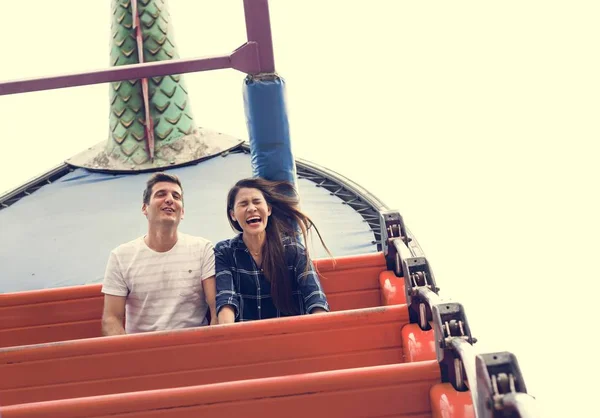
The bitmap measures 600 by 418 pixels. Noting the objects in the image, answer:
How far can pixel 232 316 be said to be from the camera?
1718mm

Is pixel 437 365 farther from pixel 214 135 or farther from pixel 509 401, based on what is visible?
pixel 214 135

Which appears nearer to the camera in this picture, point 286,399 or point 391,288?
point 286,399

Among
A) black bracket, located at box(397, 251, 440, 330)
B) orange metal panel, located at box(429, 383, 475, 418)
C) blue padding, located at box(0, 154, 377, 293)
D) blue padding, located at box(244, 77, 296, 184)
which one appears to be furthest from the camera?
blue padding, located at box(0, 154, 377, 293)

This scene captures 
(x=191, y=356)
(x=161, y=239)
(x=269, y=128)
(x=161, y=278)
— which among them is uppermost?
(x=269, y=128)

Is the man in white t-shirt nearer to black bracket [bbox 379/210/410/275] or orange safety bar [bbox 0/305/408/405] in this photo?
orange safety bar [bbox 0/305/408/405]

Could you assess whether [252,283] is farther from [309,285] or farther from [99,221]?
[99,221]

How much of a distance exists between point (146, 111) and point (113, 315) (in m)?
2.45

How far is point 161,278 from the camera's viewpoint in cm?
183

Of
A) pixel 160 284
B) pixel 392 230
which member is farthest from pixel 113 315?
pixel 392 230

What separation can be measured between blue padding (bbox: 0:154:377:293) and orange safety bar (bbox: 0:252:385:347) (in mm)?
983

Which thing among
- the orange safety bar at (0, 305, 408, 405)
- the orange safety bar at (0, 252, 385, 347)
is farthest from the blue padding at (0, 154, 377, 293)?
the orange safety bar at (0, 305, 408, 405)

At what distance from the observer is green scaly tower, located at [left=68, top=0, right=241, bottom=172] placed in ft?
13.3

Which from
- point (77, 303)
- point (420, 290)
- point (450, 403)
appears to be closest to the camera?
point (450, 403)

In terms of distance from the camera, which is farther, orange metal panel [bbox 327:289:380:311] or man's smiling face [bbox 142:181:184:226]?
orange metal panel [bbox 327:289:380:311]
